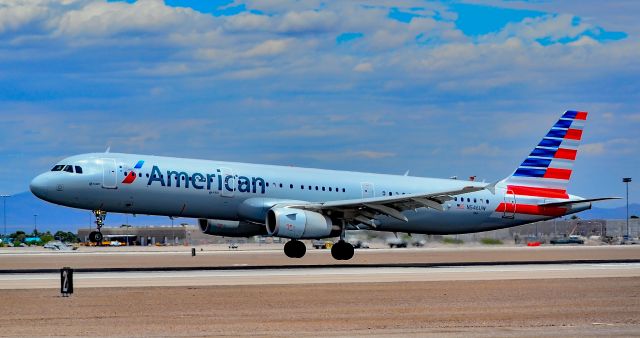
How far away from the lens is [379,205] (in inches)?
2056

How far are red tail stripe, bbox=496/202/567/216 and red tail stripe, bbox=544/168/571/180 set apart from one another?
7.42ft

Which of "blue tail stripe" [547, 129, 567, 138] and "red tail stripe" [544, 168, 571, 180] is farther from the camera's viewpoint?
"blue tail stripe" [547, 129, 567, 138]

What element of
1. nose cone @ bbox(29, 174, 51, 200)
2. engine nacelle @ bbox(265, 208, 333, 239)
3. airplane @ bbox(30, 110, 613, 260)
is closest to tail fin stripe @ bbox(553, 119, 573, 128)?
airplane @ bbox(30, 110, 613, 260)

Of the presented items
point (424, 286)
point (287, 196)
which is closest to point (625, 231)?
point (287, 196)

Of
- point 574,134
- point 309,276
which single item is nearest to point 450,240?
point 574,134

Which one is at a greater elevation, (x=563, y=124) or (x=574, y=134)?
(x=563, y=124)

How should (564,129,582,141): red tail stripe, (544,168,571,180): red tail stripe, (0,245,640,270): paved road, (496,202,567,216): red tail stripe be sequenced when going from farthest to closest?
(564,129,582,141): red tail stripe
(544,168,571,180): red tail stripe
(496,202,567,216): red tail stripe
(0,245,640,270): paved road

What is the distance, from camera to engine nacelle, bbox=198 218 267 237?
56406mm

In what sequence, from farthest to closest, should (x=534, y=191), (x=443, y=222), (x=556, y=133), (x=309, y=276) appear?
(x=556, y=133) < (x=534, y=191) < (x=443, y=222) < (x=309, y=276)

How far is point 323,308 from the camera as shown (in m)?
28.5

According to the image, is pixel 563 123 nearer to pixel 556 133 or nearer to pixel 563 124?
pixel 563 124

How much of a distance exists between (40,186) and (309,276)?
16047 mm

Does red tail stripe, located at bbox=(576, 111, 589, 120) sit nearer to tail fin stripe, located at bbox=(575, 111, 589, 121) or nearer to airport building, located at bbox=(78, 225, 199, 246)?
tail fin stripe, located at bbox=(575, 111, 589, 121)

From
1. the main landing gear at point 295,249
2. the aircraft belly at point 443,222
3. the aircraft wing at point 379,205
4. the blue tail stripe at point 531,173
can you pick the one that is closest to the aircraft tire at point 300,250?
the main landing gear at point 295,249
